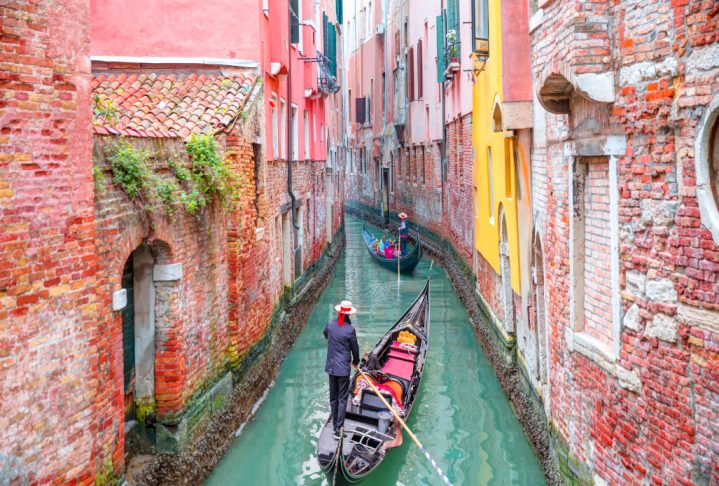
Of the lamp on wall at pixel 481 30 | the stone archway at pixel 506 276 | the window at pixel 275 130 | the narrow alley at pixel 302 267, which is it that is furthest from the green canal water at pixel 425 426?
the lamp on wall at pixel 481 30

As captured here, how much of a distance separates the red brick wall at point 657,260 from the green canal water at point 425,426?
2.43m

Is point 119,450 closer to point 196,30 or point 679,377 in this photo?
point 679,377

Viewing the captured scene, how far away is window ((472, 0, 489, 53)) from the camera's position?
9.85 metres

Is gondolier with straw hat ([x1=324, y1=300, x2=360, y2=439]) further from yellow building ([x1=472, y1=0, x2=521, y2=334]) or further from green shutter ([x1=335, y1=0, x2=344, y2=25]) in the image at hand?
green shutter ([x1=335, y1=0, x2=344, y2=25])

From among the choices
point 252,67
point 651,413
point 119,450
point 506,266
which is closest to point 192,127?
point 252,67

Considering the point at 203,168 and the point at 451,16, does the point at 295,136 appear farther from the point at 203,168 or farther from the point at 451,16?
the point at 203,168

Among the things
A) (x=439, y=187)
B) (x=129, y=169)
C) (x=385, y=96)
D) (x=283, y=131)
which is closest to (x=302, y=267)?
(x=283, y=131)

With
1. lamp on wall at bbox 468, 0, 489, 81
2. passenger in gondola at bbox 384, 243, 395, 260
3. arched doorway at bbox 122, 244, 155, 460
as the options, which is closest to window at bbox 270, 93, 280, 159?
lamp on wall at bbox 468, 0, 489, 81

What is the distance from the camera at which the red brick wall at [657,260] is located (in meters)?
3.74

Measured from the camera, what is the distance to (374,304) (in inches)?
634

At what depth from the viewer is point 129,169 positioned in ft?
18.3

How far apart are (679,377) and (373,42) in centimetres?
2986

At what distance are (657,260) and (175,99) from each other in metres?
6.12

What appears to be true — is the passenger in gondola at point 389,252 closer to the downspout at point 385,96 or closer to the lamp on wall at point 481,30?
the lamp on wall at point 481,30
